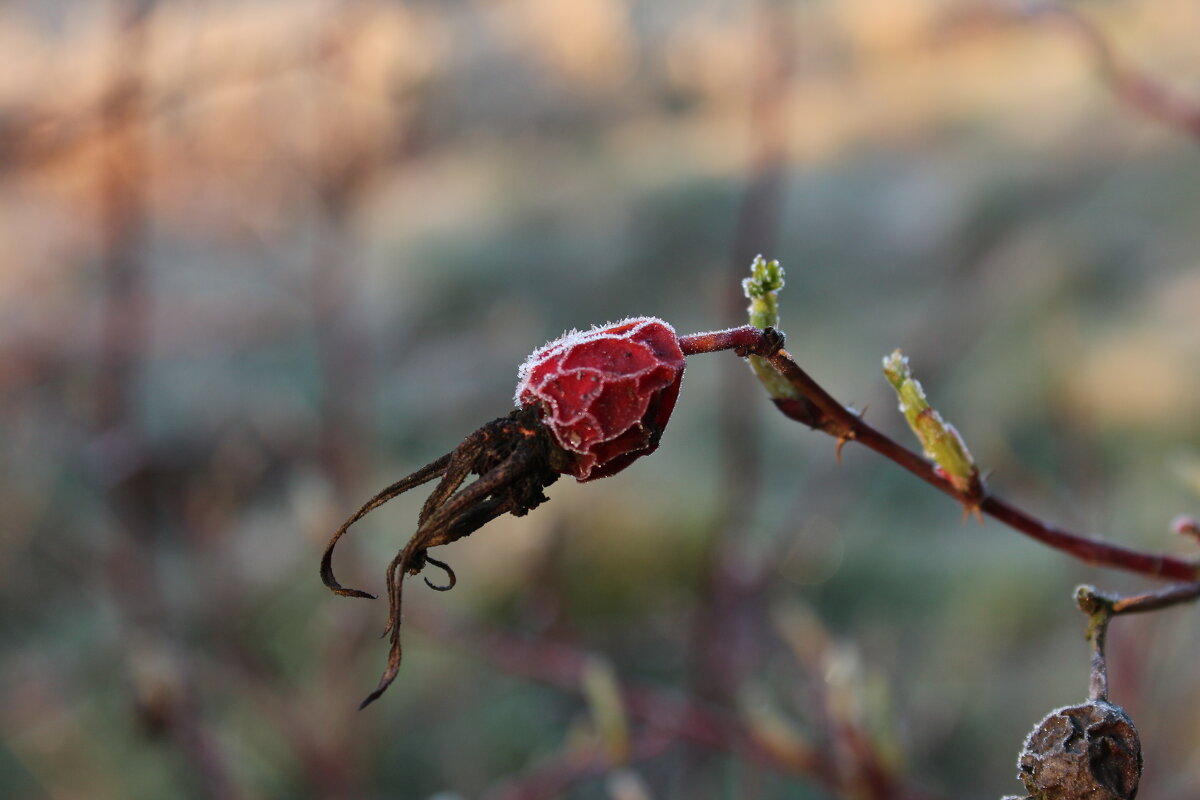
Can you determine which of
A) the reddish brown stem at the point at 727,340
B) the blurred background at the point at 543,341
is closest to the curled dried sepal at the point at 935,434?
the reddish brown stem at the point at 727,340

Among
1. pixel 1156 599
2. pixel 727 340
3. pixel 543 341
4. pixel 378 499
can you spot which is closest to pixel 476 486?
pixel 378 499

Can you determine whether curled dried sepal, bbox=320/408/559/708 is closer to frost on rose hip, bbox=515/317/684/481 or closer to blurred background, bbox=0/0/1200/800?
frost on rose hip, bbox=515/317/684/481

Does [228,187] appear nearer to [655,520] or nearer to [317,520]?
[655,520]

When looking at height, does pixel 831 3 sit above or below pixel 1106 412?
above

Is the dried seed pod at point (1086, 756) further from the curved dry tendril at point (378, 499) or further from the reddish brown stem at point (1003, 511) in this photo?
the curved dry tendril at point (378, 499)

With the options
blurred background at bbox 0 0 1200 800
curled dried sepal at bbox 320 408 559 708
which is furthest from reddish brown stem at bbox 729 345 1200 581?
blurred background at bbox 0 0 1200 800

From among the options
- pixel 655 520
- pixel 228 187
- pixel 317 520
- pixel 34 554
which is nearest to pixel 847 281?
pixel 655 520

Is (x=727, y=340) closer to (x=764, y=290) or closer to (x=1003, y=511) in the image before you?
(x=764, y=290)
